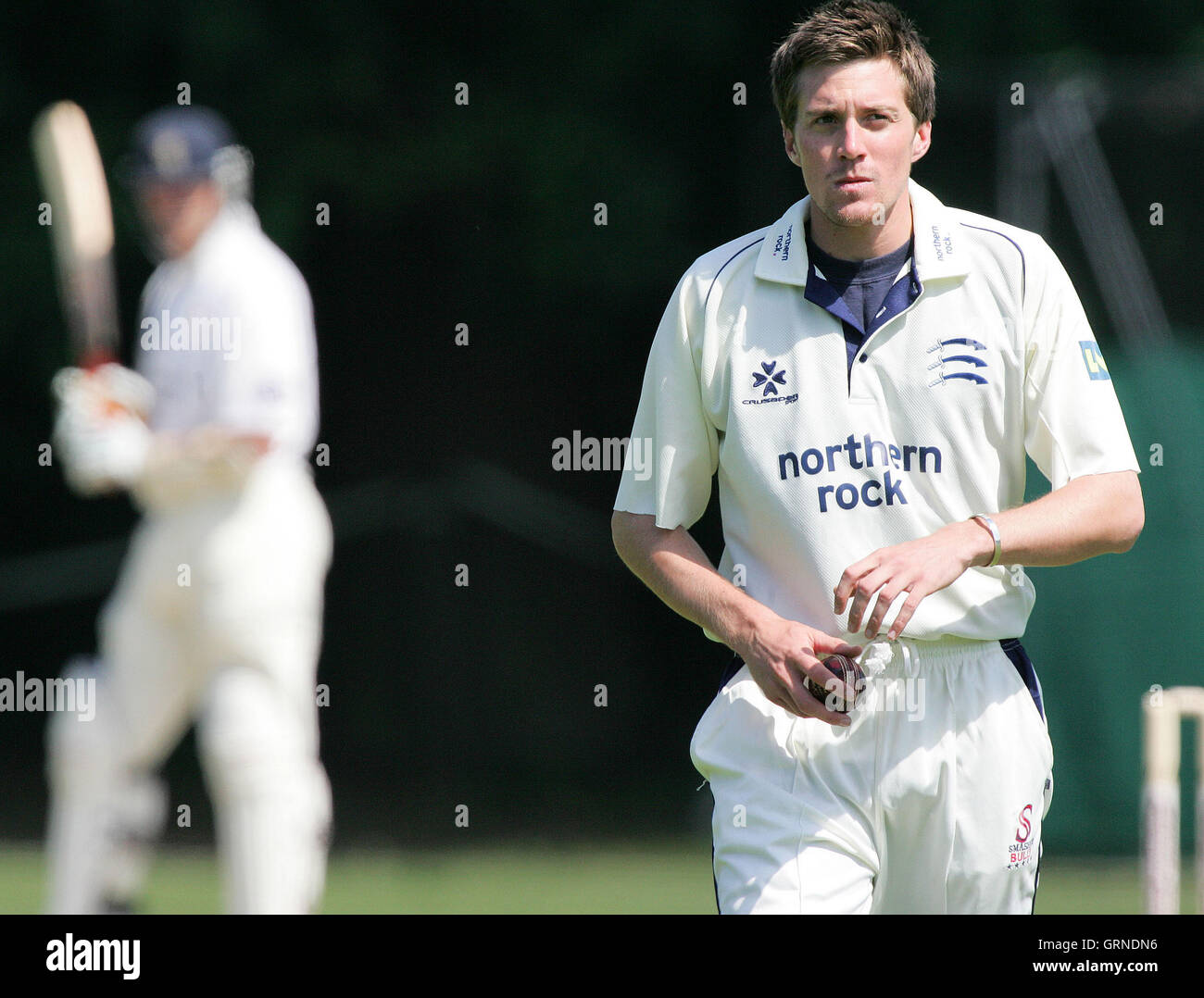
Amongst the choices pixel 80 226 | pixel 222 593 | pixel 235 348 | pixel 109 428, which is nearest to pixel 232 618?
pixel 222 593

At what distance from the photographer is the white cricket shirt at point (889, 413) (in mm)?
2898

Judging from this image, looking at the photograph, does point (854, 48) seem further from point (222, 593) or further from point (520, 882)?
point (520, 882)

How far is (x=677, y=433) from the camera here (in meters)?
3.03


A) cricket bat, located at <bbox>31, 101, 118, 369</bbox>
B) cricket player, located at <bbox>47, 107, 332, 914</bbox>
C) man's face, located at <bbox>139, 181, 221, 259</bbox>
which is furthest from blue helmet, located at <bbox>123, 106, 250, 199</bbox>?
cricket player, located at <bbox>47, 107, 332, 914</bbox>

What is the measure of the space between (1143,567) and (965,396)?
390 centimetres

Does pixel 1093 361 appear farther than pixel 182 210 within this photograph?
No

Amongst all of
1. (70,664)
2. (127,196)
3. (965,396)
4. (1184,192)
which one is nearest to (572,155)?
(127,196)

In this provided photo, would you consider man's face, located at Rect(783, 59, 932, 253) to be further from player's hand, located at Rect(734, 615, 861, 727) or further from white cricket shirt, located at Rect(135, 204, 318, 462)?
Result: white cricket shirt, located at Rect(135, 204, 318, 462)

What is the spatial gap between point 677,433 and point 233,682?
2.10 m

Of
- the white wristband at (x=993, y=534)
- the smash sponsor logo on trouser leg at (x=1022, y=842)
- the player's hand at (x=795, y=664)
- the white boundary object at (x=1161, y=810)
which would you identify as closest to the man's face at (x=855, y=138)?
the white wristband at (x=993, y=534)

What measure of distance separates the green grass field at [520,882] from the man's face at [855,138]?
327cm
